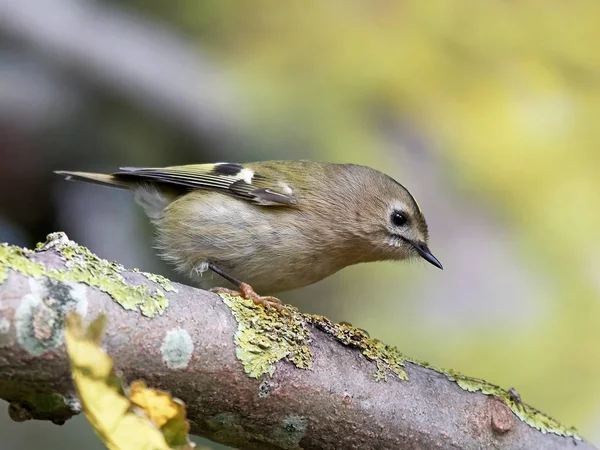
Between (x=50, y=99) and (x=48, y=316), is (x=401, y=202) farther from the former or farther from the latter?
(x=50, y=99)

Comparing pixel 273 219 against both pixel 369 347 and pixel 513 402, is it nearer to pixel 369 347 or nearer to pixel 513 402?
pixel 369 347

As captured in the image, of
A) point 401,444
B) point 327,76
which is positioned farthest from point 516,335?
point 401,444

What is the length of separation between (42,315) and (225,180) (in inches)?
50.4

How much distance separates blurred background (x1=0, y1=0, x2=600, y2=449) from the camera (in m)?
3.02

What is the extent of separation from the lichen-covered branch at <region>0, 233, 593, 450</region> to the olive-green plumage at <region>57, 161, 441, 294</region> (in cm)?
60

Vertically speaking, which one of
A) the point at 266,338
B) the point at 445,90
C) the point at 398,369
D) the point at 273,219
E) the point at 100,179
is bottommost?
the point at 266,338

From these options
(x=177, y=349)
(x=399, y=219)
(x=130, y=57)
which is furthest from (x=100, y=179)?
(x=177, y=349)

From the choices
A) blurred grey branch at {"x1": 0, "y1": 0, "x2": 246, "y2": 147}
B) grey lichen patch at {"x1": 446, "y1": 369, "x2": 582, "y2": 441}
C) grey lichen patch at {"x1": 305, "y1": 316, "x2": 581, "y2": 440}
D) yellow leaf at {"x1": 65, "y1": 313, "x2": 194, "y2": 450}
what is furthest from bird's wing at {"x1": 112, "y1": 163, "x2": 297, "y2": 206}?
yellow leaf at {"x1": 65, "y1": 313, "x2": 194, "y2": 450}

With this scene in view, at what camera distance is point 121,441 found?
28.2 inches

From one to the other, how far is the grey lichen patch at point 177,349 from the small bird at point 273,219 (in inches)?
29.3

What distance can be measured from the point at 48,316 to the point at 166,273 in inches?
77.0

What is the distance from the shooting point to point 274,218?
2100 mm

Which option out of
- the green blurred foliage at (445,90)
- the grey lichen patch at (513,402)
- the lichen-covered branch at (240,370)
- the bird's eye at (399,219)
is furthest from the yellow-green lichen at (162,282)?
the green blurred foliage at (445,90)

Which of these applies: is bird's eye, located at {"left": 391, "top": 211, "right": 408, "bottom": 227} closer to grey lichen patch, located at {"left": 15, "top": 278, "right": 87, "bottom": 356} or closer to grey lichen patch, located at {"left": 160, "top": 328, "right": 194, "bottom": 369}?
grey lichen patch, located at {"left": 160, "top": 328, "right": 194, "bottom": 369}
